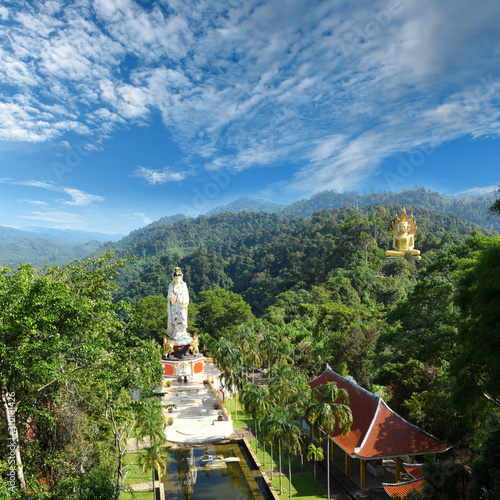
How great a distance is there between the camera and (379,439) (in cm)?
1456

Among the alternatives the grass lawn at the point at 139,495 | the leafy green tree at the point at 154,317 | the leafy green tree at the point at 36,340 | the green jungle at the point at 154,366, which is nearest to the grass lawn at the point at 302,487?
the green jungle at the point at 154,366

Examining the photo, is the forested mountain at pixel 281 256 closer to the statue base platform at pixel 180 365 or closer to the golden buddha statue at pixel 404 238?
the golden buddha statue at pixel 404 238

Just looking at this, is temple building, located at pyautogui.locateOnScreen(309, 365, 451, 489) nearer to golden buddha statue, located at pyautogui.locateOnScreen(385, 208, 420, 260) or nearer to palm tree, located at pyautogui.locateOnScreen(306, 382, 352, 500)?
palm tree, located at pyautogui.locateOnScreen(306, 382, 352, 500)

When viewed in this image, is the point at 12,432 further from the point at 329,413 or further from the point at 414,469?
the point at 414,469

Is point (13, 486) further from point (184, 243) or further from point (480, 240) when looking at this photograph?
point (184, 243)

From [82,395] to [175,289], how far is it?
21.7 m

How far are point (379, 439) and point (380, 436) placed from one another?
122 millimetres

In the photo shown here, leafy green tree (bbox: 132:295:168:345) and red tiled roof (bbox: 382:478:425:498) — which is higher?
leafy green tree (bbox: 132:295:168:345)

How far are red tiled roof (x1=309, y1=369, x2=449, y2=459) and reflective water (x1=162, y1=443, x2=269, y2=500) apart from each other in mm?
4056

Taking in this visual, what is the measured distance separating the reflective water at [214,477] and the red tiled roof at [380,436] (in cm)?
406

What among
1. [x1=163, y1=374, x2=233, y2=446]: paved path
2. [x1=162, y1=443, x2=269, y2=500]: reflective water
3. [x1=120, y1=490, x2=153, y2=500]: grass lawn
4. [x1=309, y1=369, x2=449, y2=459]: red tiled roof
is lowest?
[x1=162, y1=443, x2=269, y2=500]: reflective water

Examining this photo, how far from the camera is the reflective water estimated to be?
1538 centimetres

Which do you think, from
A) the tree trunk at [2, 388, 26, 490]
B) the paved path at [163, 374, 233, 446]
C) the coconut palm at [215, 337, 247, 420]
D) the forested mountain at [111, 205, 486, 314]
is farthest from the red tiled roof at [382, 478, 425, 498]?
the forested mountain at [111, 205, 486, 314]

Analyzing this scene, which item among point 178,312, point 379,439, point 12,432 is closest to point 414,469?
point 379,439
